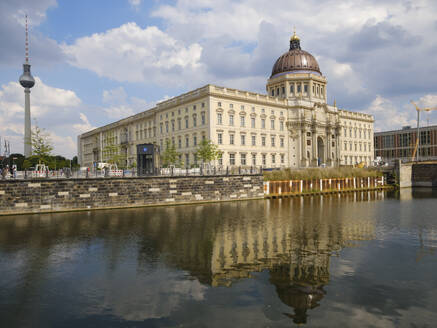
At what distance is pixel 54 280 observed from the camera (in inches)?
522

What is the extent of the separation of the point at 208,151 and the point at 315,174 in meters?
19.1

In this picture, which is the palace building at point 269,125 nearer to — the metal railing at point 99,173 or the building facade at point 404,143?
the metal railing at point 99,173

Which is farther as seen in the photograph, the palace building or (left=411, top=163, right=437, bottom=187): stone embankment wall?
(left=411, top=163, right=437, bottom=187): stone embankment wall

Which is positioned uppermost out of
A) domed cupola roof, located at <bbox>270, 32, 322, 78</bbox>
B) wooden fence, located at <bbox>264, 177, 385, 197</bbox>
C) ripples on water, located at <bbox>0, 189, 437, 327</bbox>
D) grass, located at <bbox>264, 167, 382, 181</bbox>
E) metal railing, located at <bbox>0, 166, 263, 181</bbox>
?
domed cupola roof, located at <bbox>270, 32, 322, 78</bbox>

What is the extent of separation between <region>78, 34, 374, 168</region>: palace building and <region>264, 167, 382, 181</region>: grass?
52.4 ft

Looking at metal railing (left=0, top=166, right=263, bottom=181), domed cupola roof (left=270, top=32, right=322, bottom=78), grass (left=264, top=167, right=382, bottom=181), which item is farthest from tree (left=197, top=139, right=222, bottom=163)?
domed cupola roof (left=270, top=32, right=322, bottom=78)

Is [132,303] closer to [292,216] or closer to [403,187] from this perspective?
[292,216]

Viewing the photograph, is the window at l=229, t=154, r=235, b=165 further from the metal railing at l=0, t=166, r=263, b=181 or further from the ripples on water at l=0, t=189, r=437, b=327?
the ripples on water at l=0, t=189, r=437, b=327

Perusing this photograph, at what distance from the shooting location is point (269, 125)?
7356 cm

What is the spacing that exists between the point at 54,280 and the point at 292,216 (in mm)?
20549

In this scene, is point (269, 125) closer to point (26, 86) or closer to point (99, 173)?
point (99, 173)

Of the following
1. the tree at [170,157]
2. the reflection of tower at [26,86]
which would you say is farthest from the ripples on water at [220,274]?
the reflection of tower at [26,86]

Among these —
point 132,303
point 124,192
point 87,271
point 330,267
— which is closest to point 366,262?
point 330,267

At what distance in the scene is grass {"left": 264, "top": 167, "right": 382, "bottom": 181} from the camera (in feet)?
165
